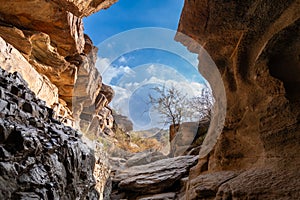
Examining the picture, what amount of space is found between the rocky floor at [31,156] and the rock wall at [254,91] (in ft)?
6.95

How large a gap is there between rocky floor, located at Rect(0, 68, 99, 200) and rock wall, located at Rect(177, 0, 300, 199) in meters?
2.12

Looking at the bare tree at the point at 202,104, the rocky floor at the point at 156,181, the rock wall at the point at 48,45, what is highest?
the rock wall at the point at 48,45

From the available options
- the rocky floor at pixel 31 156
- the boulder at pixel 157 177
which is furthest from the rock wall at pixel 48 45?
the rocky floor at pixel 31 156

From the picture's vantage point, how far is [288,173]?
189 centimetres

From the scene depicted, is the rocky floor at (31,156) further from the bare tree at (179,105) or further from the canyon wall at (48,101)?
the bare tree at (179,105)

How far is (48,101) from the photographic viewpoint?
1038cm

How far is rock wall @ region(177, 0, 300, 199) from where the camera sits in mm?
2055

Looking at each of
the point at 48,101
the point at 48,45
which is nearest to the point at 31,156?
the point at 48,101

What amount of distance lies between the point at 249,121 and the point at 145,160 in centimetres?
976

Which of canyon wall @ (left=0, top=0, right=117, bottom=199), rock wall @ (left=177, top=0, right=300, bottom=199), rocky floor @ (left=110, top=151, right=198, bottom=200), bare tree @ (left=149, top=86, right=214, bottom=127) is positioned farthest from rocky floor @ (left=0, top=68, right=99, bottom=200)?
bare tree @ (left=149, top=86, right=214, bottom=127)

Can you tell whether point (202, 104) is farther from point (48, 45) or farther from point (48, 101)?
point (48, 45)

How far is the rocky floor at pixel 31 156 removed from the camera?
202 cm

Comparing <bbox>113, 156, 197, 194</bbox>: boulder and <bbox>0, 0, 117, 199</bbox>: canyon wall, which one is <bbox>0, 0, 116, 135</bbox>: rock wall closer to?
<bbox>0, 0, 117, 199</bbox>: canyon wall

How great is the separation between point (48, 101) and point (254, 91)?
407 inches
